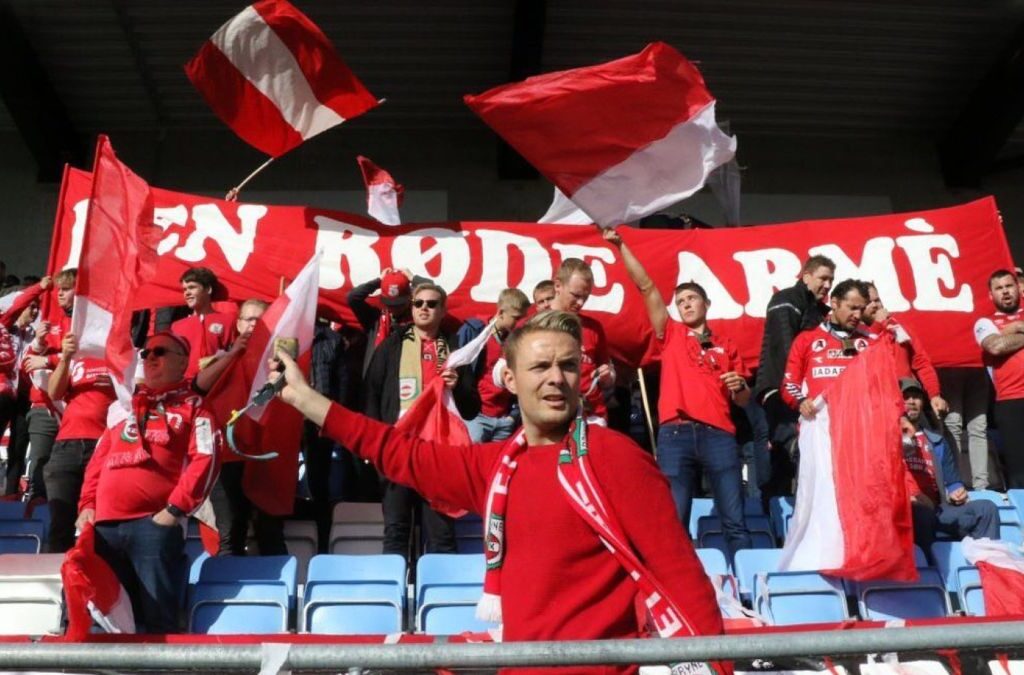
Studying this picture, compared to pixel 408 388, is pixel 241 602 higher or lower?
lower

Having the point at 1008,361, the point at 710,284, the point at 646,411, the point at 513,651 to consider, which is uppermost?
the point at 710,284

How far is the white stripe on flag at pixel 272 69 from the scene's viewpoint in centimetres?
755

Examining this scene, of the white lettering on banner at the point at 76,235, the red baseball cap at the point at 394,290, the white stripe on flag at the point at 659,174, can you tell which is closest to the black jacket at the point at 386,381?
the red baseball cap at the point at 394,290

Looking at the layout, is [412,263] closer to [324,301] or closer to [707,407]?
[324,301]

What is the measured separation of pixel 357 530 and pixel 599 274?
293 cm

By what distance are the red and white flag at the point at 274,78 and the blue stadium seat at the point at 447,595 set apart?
3892 mm

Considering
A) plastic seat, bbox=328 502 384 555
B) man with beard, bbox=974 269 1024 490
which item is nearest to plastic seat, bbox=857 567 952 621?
man with beard, bbox=974 269 1024 490

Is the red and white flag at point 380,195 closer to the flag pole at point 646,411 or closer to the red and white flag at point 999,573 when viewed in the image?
the flag pole at point 646,411

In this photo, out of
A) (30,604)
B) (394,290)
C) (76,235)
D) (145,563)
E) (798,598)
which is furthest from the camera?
(76,235)

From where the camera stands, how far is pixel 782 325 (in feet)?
22.1

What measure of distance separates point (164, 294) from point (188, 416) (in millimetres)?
2717

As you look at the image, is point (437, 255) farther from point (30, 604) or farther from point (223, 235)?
point (30, 604)

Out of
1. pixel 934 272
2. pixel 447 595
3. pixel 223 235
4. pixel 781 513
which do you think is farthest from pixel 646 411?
pixel 223 235

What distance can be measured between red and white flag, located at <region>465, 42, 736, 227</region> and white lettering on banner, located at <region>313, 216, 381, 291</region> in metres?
1.88
